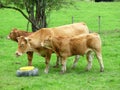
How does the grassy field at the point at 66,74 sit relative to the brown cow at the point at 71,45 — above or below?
below

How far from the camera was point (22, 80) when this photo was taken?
39.5 ft

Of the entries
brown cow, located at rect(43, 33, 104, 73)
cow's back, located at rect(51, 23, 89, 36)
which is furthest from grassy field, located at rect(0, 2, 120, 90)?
cow's back, located at rect(51, 23, 89, 36)

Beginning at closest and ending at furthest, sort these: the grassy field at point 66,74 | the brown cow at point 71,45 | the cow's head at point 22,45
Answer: the grassy field at point 66,74 < the brown cow at point 71,45 < the cow's head at point 22,45

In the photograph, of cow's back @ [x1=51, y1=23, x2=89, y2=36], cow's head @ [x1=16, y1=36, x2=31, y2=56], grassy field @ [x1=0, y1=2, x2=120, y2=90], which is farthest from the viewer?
cow's back @ [x1=51, y1=23, x2=89, y2=36]

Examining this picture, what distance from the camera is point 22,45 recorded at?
43.4 ft

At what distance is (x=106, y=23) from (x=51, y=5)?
27.7 feet

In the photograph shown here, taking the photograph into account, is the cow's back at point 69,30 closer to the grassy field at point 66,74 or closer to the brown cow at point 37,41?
the brown cow at point 37,41

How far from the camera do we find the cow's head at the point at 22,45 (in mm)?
13180

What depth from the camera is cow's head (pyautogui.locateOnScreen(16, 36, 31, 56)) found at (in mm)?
13180

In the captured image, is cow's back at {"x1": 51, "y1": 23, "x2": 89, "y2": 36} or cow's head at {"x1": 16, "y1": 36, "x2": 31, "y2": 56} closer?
cow's head at {"x1": 16, "y1": 36, "x2": 31, "y2": 56}

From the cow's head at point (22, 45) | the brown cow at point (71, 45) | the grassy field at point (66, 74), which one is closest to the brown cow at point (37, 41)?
the cow's head at point (22, 45)

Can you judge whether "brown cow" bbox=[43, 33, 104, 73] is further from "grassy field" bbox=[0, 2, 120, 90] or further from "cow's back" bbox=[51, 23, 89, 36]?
"cow's back" bbox=[51, 23, 89, 36]

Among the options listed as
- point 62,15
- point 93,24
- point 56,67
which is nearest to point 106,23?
point 93,24

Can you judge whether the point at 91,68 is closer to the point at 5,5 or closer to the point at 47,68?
the point at 47,68
